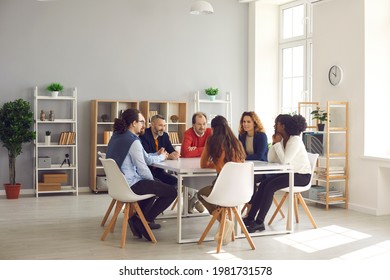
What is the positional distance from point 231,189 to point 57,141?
467cm

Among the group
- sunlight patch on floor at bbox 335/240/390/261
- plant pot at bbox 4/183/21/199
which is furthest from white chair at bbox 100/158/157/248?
plant pot at bbox 4/183/21/199

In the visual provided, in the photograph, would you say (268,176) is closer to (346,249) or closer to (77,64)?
(346,249)

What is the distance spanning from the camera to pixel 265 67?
10125 millimetres

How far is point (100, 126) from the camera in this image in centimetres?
917

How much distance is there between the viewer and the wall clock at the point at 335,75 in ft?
25.0

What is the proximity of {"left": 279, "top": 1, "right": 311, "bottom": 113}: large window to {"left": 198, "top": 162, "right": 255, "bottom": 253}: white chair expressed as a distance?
4172 millimetres

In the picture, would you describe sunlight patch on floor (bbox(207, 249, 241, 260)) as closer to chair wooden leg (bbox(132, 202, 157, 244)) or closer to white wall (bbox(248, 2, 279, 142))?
chair wooden leg (bbox(132, 202, 157, 244))

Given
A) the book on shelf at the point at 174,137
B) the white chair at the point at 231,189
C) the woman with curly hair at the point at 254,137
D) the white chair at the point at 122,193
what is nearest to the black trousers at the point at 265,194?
the woman with curly hair at the point at 254,137

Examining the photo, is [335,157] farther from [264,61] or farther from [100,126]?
[100,126]

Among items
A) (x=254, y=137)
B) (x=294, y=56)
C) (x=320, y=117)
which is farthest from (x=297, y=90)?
(x=254, y=137)

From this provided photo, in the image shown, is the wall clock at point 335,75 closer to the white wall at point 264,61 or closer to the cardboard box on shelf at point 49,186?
the white wall at point 264,61

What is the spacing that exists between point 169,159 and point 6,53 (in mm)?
3771

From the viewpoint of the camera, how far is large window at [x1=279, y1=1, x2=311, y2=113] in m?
9.27

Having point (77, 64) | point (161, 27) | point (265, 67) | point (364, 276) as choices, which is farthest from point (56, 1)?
point (364, 276)
